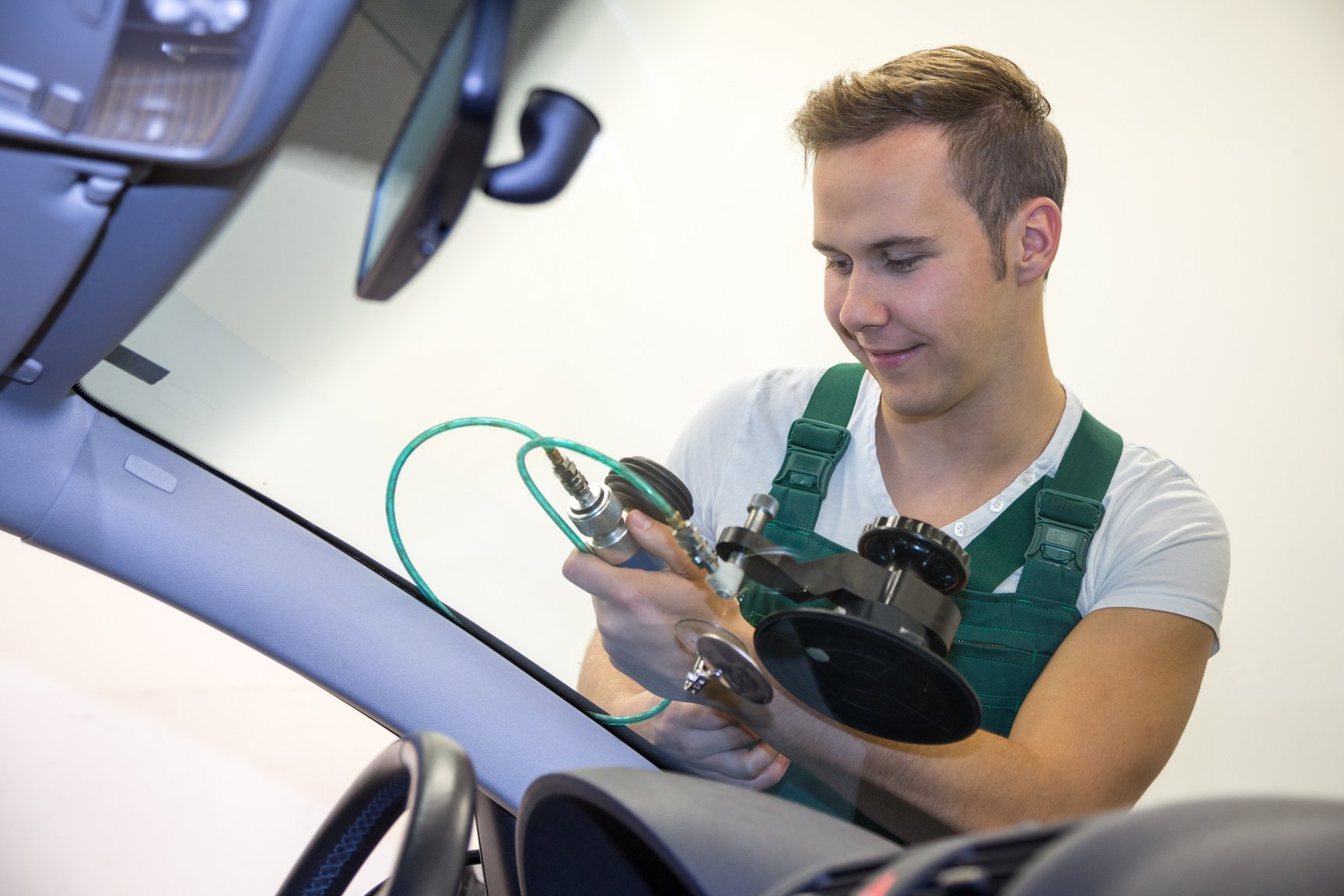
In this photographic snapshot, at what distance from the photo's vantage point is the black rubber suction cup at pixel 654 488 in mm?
786

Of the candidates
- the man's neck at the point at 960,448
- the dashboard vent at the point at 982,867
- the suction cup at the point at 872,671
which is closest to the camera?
the dashboard vent at the point at 982,867

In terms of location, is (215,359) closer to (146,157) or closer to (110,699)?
(146,157)

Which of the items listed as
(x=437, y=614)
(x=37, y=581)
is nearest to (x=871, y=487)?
(x=437, y=614)

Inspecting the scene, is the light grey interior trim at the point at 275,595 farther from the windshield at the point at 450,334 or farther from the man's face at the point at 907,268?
the man's face at the point at 907,268

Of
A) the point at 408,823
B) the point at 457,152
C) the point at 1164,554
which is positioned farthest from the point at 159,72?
the point at 1164,554

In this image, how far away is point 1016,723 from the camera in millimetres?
1021

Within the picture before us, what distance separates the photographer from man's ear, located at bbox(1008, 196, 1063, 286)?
1.21 metres

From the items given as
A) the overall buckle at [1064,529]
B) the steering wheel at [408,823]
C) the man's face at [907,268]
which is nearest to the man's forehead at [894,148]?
the man's face at [907,268]

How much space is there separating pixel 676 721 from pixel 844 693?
200 mm

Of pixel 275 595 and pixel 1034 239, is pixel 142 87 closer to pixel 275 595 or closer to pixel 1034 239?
pixel 275 595

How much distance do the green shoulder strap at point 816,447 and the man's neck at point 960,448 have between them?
48 millimetres

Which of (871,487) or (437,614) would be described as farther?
(871,487)

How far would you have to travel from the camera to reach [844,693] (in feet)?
2.41

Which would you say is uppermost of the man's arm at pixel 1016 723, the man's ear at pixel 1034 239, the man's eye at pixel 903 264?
the man's ear at pixel 1034 239
